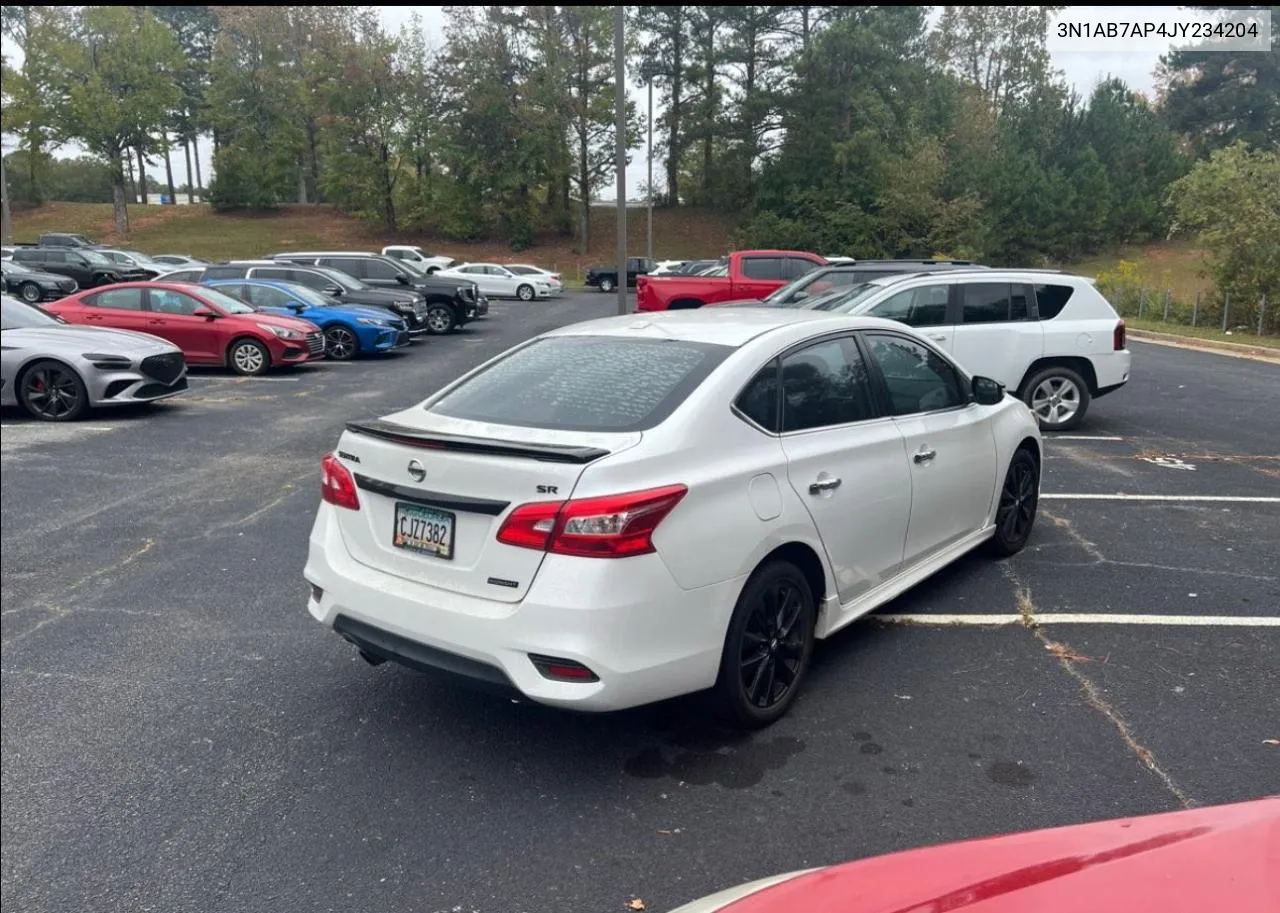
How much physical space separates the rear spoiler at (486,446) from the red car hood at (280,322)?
40.2 feet

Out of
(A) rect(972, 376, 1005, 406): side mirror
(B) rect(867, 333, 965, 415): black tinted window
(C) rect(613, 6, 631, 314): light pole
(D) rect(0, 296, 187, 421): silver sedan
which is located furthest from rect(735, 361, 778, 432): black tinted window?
(C) rect(613, 6, 631, 314): light pole

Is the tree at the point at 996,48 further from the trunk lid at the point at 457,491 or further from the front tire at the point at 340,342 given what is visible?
the trunk lid at the point at 457,491

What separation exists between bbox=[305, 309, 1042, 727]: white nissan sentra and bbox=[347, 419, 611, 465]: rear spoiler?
0.03 feet

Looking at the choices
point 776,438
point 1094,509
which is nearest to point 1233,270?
point 1094,509

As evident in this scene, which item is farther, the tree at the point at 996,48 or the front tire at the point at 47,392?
the tree at the point at 996,48

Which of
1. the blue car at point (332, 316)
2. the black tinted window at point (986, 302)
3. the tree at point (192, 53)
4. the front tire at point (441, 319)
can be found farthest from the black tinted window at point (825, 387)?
the tree at point (192, 53)

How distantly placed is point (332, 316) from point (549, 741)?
48.7 ft

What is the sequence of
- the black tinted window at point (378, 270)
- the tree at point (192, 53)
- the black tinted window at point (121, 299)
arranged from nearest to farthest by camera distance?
the black tinted window at point (121, 299)
the black tinted window at point (378, 270)
the tree at point (192, 53)

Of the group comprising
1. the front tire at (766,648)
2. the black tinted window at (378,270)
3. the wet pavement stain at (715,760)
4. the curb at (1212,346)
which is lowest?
the wet pavement stain at (715,760)

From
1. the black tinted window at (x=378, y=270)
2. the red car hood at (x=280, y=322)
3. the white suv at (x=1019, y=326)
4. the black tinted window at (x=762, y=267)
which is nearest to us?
the white suv at (x=1019, y=326)

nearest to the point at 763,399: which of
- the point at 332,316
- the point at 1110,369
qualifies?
the point at 1110,369

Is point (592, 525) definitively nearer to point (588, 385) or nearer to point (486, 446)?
point (486, 446)

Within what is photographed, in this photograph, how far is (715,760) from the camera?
144 inches

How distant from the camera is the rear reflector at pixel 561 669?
329 cm
